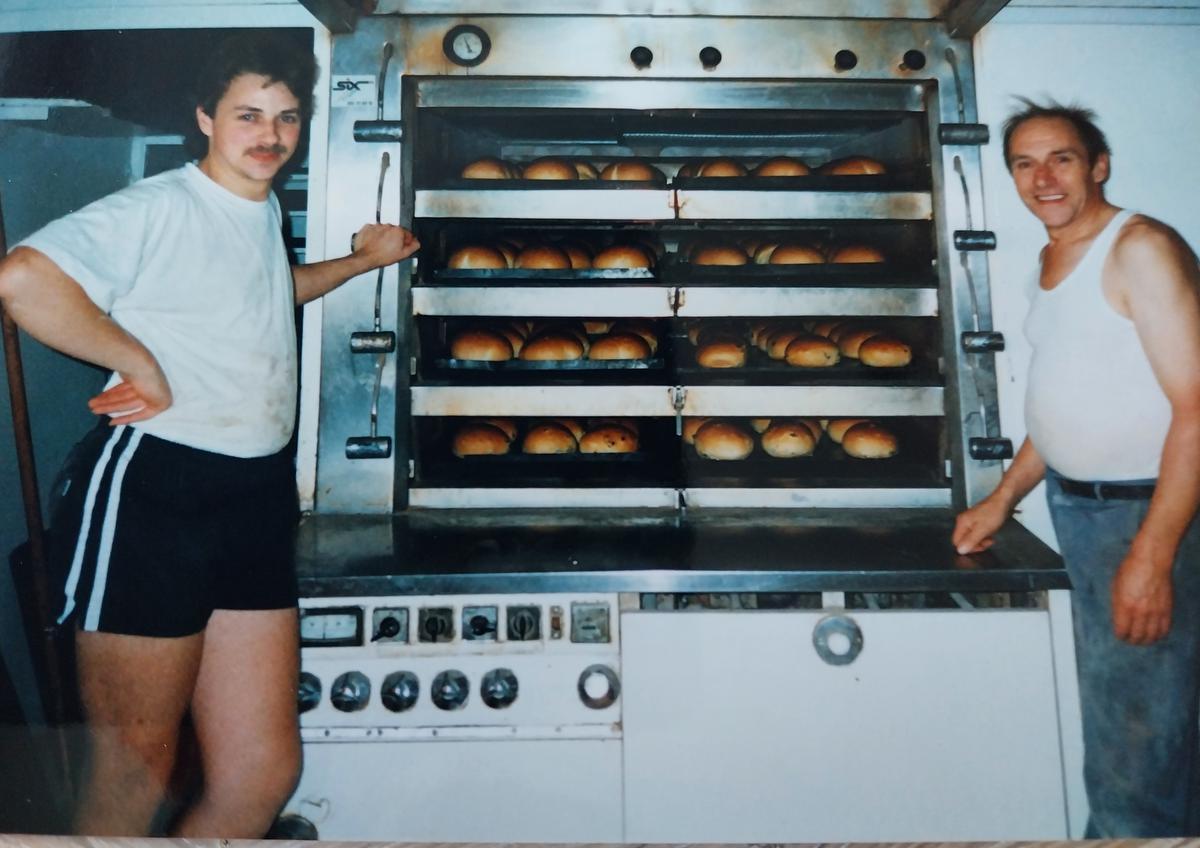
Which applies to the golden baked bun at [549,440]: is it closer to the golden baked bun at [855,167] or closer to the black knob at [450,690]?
the black knob at [450,690]

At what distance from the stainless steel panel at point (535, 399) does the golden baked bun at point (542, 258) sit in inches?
11.4

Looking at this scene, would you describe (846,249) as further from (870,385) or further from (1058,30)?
(1058,30)

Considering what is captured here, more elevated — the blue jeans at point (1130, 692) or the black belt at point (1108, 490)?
the black belt at point (1108, 490)

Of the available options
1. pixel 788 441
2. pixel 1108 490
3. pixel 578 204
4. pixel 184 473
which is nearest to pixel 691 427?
pixel 788 441

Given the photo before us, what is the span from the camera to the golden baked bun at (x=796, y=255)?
4.71 feet

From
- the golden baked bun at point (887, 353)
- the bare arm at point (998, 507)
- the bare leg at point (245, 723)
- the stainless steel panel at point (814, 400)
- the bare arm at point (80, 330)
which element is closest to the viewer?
the bare arm at point (80, 330)

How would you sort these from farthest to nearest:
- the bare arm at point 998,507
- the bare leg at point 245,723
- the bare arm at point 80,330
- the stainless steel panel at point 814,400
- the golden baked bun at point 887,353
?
the golden baked bun at point 887,353, the stainless steel panel at point 814,400, the bare arm at point 998,507, the bare leg at point 245,723, the bare arm at point 80,330

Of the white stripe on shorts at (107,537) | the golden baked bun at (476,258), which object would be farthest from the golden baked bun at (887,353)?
the white stripe on shorts at (107,537)

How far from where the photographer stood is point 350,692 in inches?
43.0

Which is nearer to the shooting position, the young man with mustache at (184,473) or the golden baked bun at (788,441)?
the young man with mustache at (184,473)

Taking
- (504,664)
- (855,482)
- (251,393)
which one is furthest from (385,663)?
(855,482)

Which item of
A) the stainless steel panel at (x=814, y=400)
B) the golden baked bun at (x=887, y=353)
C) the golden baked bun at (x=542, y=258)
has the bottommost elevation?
the stainless steel panel at (x=814, y=400)

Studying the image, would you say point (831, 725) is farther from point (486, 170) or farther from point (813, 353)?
point (486, 170)

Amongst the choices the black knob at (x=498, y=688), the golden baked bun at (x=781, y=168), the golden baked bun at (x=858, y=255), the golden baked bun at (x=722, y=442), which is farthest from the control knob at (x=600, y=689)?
the golden baked bun at (x=781, y=168)
